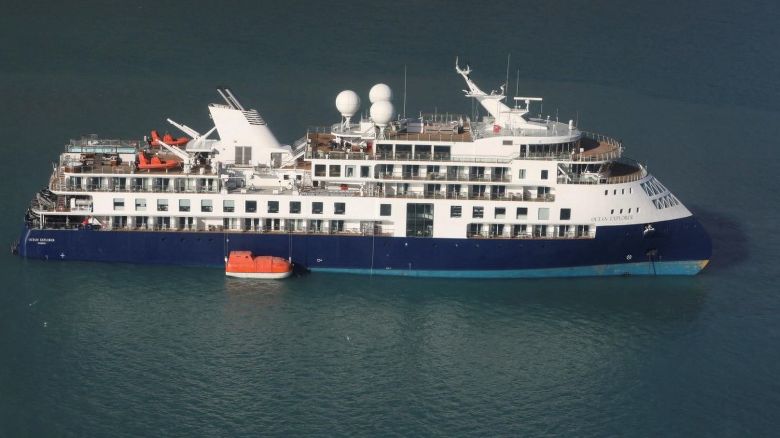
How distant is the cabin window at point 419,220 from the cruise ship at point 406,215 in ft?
0.21

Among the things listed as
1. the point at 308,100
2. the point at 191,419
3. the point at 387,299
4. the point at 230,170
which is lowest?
the point at 191,419

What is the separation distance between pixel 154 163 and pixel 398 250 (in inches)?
547

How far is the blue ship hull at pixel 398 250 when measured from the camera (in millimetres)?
60375

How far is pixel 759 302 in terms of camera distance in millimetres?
58344

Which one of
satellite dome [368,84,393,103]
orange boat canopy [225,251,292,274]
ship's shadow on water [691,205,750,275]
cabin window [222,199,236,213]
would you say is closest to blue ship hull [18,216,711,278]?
orange boat canopy [225,251,292,274]

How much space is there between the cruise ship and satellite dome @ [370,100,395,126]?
4.0 inches

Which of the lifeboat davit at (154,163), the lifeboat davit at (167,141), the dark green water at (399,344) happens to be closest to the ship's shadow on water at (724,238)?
the dark green water at (399,344)

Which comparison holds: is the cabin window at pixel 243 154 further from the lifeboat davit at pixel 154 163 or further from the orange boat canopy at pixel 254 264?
the orange boat canopy at pixel 254 264

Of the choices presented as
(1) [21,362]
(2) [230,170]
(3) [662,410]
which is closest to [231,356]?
(1) [21,362]

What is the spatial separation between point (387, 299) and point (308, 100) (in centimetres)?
3163

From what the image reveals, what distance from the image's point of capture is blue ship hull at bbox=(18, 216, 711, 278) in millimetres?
60375

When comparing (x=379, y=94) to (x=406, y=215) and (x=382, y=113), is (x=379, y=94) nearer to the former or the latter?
(x=382, y=113)

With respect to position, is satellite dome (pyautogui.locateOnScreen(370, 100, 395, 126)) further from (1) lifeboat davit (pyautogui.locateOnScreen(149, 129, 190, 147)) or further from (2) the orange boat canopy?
(1) lifeboat davit (pyautogui.locateOnScreen(149, 129, 190, 147))

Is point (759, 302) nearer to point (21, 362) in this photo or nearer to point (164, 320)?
point (164, 320)
